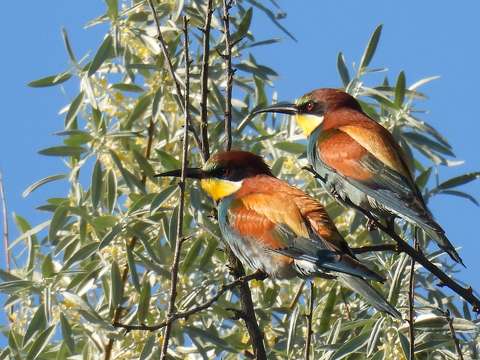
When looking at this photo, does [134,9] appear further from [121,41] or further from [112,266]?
[112,266]

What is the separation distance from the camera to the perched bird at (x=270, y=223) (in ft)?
9.19

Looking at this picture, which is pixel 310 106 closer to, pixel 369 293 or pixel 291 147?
pixel 291 147

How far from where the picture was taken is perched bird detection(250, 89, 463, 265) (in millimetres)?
3002

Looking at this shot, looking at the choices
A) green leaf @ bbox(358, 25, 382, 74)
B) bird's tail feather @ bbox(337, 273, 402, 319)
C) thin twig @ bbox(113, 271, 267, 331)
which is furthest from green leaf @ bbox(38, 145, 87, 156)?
bird's tail feather @ bbox(337, 273, 402, 319)

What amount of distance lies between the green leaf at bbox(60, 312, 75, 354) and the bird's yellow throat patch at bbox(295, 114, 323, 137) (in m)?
0.94

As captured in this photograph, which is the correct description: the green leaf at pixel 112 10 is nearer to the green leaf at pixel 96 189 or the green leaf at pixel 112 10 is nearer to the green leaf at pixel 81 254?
the green leaf at pixel 96 189

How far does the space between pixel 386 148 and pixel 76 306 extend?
0.98 m

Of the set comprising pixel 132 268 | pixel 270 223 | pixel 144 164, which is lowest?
pixel 132 268

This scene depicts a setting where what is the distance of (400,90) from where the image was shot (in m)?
3.44

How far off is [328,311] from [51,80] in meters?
1.14

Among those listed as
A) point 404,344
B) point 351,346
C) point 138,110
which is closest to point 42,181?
point 138,110

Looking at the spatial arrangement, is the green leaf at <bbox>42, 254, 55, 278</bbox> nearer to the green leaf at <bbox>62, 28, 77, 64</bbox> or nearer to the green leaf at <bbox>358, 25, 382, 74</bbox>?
the green leaf at <bbox>62, 28, 77, 64</bbox>

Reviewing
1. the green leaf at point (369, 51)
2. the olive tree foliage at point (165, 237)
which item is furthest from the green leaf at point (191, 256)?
the green leaf at point (369, 51)

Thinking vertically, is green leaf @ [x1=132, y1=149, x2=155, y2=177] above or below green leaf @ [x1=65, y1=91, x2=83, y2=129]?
below
